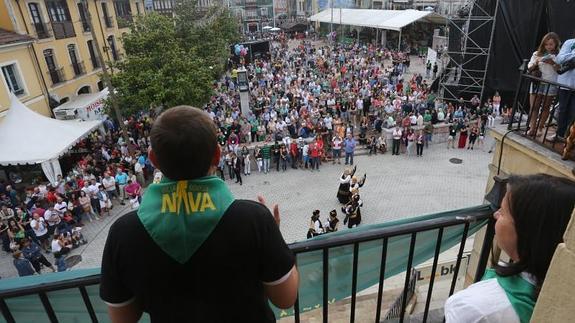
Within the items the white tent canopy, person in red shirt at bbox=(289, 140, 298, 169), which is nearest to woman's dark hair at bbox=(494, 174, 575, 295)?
person in red shirt at bbox=(289, 140, 298, 169)

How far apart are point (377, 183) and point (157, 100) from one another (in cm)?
1013

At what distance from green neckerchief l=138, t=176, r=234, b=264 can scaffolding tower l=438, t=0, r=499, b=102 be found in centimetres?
2030

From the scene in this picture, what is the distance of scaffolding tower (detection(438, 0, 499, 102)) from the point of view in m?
18.7

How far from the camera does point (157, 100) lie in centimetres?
1666

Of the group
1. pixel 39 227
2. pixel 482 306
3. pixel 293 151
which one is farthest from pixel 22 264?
pixel 482 306

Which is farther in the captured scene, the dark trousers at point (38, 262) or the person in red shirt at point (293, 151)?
the person in red shirt at point (293, 151)

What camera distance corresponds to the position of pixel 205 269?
1504 millimetres

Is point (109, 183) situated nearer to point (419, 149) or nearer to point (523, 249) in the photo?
point (419, 149)

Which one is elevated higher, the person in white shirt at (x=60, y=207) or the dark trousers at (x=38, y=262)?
the person in white shirt at (x=60, y=207)

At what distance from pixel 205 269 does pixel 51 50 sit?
2486cm

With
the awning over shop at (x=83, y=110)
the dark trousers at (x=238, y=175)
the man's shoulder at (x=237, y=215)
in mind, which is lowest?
the dark trousers at (x=238, y=175)

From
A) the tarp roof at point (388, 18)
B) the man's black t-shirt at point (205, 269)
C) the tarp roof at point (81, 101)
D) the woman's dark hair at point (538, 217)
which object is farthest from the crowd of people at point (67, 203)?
the tarp roof at point (388, 18)

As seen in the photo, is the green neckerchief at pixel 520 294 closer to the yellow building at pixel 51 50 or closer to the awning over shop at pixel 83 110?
the yellow building at pixel 51 50

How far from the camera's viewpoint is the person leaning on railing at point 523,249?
1499 mm
